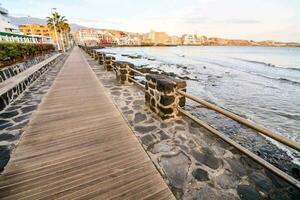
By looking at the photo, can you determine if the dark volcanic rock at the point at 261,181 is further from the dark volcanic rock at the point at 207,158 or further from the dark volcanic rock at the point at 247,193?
the dark volcanic rock at the point at 207,158

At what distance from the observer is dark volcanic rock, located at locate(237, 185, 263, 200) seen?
2.55 meters

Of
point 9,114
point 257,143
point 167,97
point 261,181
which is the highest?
point 167,97

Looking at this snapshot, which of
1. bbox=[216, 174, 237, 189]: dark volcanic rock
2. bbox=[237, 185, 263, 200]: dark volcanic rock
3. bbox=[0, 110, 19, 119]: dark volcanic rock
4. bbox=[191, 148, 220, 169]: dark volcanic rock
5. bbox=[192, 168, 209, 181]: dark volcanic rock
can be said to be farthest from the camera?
bbox=[0, 110, 19, 119]: dark volcanic rock

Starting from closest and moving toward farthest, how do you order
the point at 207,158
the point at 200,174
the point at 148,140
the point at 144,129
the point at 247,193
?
1. the point at 247,193
2. the point at 200,174
3. the point at 207,158
4. the point at 148,140
5. the point at 144,129

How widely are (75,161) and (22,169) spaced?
838 mm

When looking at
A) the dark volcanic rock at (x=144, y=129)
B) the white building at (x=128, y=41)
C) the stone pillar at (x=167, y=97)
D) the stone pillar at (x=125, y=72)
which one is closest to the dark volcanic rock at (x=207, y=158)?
the dark volcanic rock at (x=144, y=129)

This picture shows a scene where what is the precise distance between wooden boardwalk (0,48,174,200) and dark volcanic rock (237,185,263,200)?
107 centimetres

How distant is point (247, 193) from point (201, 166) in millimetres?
776

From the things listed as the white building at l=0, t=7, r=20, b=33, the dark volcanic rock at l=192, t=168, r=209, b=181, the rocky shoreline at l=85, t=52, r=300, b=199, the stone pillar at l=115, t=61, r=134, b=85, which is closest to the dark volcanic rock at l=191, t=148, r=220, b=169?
the rocky shoreline at l=85, t=52, r=300, b=199

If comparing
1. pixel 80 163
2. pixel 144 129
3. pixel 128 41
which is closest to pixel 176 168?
pixel 144 129

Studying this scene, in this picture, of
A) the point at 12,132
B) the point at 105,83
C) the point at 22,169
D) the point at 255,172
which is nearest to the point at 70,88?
the point at 105,83

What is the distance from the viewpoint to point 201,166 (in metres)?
3.14

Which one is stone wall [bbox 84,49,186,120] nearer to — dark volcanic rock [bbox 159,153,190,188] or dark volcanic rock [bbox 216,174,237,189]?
dark volcanic rock [bbox 159,153,190,188]

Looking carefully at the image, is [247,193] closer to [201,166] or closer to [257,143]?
[201,166]
